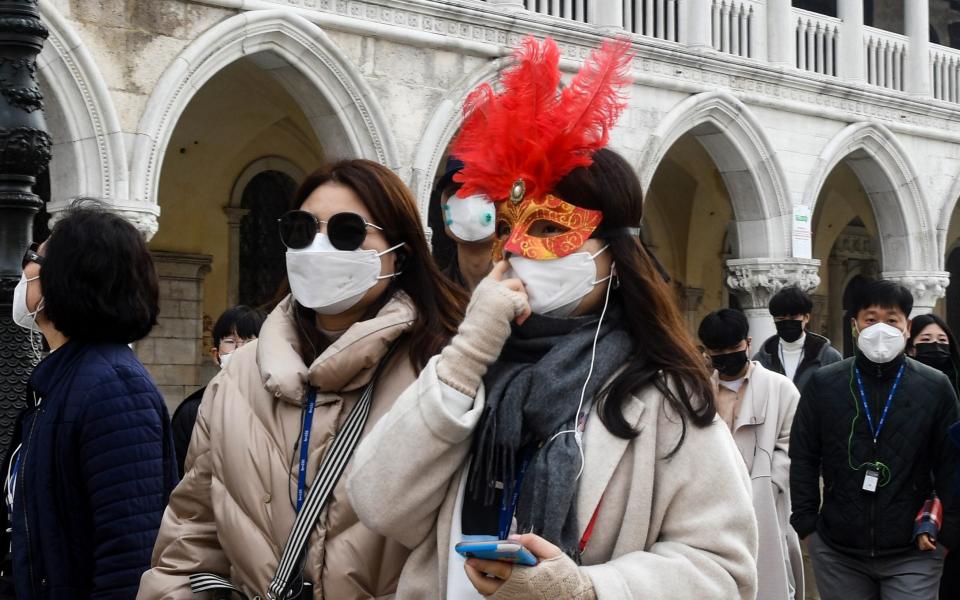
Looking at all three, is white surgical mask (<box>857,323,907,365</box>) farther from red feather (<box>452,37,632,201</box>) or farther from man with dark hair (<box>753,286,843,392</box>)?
red feather (<box>452,37,632,201</box>)

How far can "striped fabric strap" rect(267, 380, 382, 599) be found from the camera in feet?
7.64

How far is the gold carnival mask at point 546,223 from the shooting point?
2.13 m

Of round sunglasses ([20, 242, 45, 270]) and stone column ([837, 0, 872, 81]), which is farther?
stone column ([837, 0, 872, 81])

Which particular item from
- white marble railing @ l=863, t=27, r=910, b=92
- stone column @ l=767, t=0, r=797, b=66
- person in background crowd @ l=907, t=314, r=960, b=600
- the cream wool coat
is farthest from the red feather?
white marble railing @ l=863, t=27, r=910, b=92

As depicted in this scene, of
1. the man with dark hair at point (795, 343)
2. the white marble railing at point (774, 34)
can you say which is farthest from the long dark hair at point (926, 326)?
the white marble railing at point (774, 34)

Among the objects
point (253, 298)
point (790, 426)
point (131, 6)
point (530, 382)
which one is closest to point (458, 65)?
point (131, 6)

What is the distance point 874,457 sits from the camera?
Result: 456 cm

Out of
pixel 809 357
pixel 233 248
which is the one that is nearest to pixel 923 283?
pixel 233 248

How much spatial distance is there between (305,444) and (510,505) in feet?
1.73

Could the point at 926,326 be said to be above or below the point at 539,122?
below

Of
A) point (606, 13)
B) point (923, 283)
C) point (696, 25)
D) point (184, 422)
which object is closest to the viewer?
point (184, 422)

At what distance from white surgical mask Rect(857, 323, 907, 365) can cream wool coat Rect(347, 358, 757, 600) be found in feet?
8.88

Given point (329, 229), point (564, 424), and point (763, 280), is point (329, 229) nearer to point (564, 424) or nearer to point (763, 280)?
point (564, 424)

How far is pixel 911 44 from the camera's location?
603 inches
